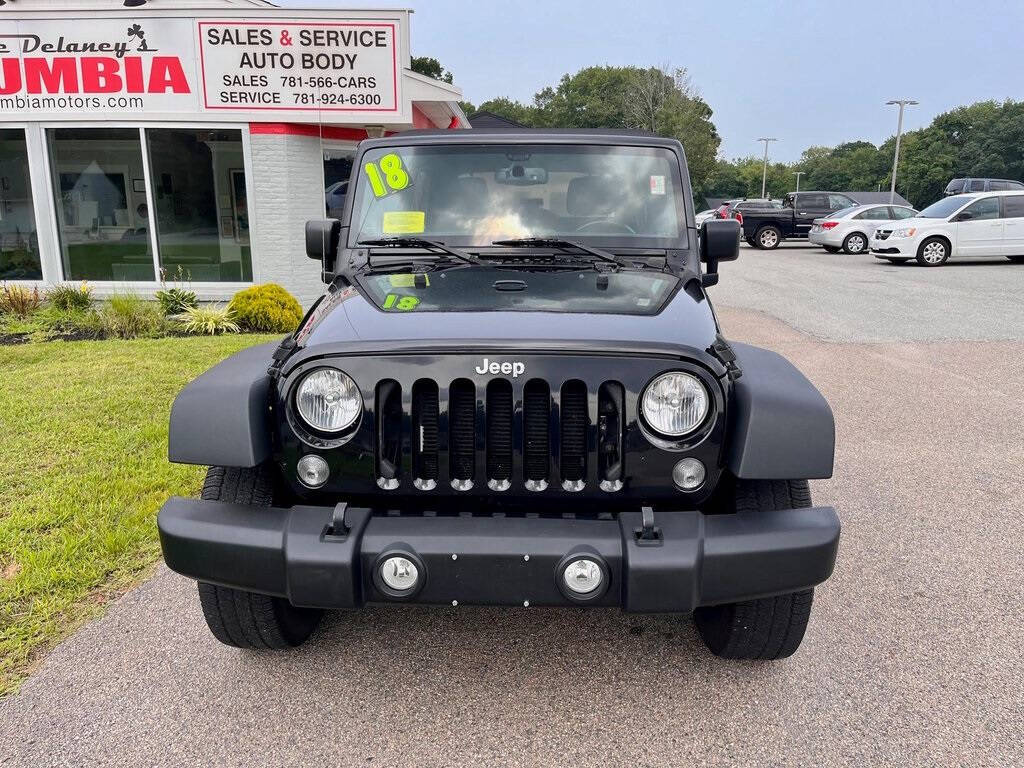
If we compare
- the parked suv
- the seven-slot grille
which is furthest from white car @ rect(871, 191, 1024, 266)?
the seven-slot grille

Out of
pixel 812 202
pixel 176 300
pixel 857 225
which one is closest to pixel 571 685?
pixel 176 300

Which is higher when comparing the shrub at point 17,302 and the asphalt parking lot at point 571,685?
the shrub at point 17,302

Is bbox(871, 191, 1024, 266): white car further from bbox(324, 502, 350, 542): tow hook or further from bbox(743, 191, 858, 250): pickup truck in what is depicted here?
bbox(324, 502, 350, 542): tow hook

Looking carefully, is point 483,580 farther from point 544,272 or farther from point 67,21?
point 67,21

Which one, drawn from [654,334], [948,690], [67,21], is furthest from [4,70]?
[948,690]

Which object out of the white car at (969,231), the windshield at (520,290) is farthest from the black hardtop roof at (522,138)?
the white car at (969,231)

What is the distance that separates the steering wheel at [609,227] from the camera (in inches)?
141

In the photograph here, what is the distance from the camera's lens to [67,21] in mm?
10141

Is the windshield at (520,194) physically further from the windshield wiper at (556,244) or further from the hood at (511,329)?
the hood at (511,329)

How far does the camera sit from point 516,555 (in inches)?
87.0

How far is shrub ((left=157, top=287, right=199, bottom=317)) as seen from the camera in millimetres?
10234

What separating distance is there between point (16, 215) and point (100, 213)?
3.74 ft

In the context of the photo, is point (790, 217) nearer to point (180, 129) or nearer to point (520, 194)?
point (180, 129)

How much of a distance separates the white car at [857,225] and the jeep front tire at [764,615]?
71.1ft
